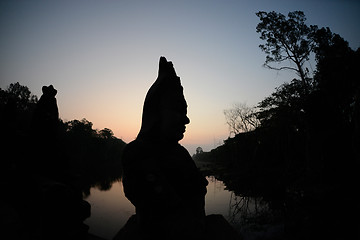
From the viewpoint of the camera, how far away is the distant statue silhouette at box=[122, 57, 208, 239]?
141cm

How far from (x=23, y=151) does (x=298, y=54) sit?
19.4 meters

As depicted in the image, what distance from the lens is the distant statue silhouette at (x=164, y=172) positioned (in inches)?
55.5

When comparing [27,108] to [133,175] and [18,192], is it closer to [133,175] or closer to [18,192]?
[18,192]

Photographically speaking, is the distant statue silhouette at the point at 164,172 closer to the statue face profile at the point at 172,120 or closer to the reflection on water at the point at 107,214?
the statue face profile at the point at 172,120

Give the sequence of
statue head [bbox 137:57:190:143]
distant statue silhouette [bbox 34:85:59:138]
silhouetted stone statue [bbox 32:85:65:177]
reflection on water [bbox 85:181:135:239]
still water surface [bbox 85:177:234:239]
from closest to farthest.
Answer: statue head [bbox 137:57:190:143], silhouetted stone statue [bbox 32:85:65:177], distant statue silhouette [bbox 34:85:59:138], reflection on water [bbox 85:181:135:239], still water surface [bbox 85:177:234:239]

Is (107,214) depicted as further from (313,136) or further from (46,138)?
(313,136)

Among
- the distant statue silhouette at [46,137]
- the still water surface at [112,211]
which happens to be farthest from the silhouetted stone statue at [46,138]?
the still water surface at [112,211]

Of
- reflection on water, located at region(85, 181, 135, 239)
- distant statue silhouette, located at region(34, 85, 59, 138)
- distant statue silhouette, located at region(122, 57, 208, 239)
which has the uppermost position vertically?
distant statue silhouette, located at region(34, 85, 59, 138)

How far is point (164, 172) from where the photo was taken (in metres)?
1.70

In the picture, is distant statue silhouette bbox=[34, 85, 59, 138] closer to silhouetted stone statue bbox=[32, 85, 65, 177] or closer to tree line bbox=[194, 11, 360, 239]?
silhouetted stone statue bbox=[32, 85, 65, 177]

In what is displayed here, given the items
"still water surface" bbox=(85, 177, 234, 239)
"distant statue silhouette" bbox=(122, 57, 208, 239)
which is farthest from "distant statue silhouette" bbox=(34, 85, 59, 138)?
"still water surface" bbox=(85, 177, 234, 239)

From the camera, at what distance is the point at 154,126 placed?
1.73 m

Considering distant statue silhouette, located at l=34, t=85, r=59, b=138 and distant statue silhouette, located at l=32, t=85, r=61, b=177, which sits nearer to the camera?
distant statue silhouette, located at l=32, t=85, r=61, b=177

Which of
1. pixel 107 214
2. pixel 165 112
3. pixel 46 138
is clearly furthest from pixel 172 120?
pixel 107 214
